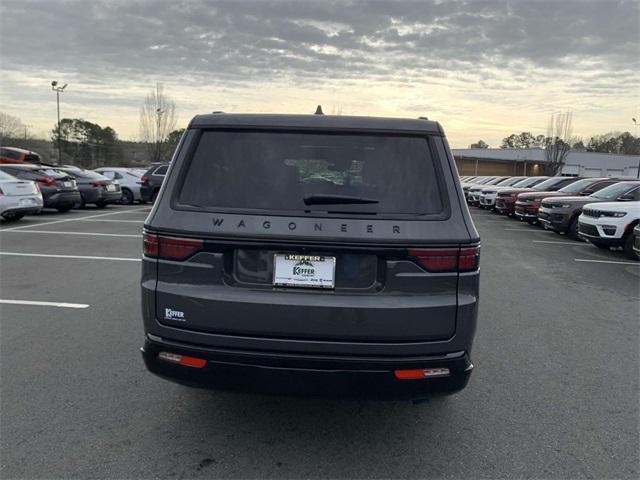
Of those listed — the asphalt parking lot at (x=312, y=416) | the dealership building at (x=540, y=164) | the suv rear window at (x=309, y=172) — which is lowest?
the asphalt parking lot at (x=312, y=416)

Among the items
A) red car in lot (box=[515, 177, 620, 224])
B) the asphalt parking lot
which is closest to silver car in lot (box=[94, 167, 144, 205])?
red car in lot (box=[515, 177, 620, 224])

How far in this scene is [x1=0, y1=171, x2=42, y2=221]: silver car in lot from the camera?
1233 centimetres

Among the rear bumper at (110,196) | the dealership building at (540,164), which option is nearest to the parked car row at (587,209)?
the rear bumper at (110,196)

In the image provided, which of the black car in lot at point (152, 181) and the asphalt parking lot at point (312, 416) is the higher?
the black car in lot at point (152, 181)

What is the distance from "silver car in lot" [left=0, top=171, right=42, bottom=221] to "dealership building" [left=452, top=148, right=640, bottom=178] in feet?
208

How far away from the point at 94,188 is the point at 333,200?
17.3m

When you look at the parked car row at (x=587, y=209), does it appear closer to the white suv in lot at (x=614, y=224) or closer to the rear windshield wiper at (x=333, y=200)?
the white suv in lot at (x=614, y=224)

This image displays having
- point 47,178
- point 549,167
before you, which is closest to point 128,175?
point 47,178

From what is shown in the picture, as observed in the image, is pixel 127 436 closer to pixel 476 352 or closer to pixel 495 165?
pixel 476 352

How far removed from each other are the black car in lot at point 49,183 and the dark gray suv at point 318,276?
14.4m

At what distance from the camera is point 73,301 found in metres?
6.03

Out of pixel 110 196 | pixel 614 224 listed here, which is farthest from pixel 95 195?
pixel 614 224

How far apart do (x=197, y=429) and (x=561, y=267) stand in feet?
26.6

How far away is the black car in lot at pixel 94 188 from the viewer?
17.9 metres
